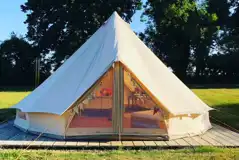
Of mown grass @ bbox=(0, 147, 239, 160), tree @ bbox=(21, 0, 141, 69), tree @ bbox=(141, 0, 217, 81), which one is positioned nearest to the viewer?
mown grass @ bbox=(0, 147, 239, 160)

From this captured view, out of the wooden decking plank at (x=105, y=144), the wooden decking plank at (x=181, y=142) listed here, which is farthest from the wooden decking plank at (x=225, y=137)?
the wooden decking plank at (x=105, y=144)

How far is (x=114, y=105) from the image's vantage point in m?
6.94

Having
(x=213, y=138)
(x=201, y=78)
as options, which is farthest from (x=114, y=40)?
(x=201, y=78)

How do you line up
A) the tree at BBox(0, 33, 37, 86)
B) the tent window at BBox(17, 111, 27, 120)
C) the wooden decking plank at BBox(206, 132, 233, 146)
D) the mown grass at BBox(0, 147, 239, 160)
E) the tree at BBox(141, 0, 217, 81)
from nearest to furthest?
1. the mown grass at BBox(0, 147, 239, 160)
2. the wooden decking plank at BBox(206, 132, 233, 146)
3. the tent window at BBox(17, 111, 27, 120)
4. the tree at BBox(0, 33, 37, 86)
5. the tree at BBox(141, 0, 217, 81)

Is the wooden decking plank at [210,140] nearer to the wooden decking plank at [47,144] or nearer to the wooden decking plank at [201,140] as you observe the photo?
the wooden decking plank at [201,140]

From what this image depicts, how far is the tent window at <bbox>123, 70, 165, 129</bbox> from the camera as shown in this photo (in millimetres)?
6891

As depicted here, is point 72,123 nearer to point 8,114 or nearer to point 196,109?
point 196,109

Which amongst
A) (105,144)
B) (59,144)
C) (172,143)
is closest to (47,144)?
(59,144)

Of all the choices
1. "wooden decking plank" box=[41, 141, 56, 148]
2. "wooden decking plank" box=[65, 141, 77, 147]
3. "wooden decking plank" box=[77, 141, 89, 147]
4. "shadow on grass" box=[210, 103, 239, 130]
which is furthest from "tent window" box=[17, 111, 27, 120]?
"shadow on grass" box=[210, 103, 239, 130]

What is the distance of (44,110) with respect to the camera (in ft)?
23.0

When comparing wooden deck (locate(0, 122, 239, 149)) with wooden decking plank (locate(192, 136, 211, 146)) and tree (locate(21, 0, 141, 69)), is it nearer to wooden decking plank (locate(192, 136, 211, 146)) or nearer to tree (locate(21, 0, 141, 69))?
wooden decking plank (locate(192, 136, 211, 146))

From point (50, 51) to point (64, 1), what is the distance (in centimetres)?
393

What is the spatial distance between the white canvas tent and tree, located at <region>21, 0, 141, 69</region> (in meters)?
19.5

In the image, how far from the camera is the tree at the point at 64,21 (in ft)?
88.2
